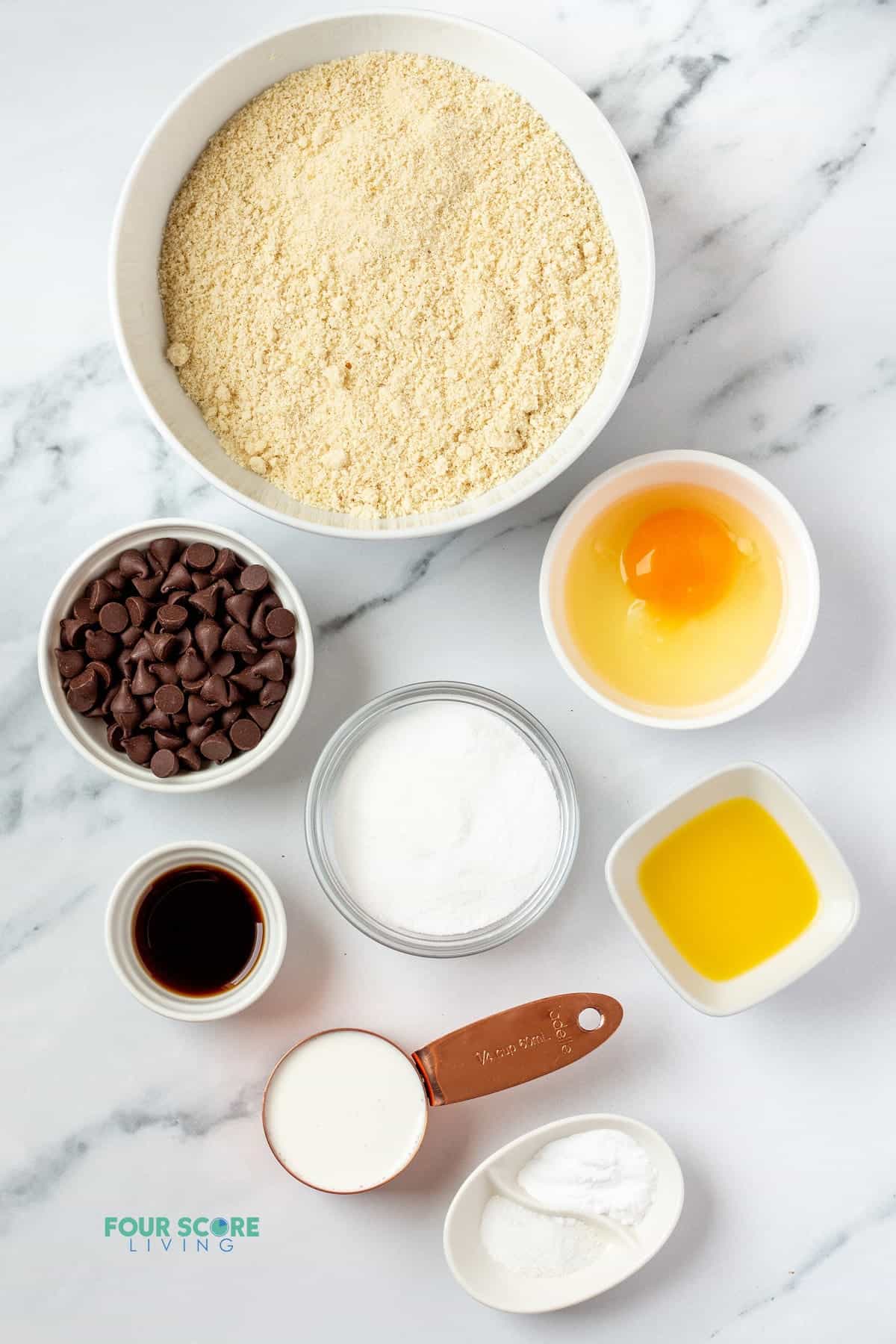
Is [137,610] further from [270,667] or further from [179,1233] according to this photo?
[179,1233]

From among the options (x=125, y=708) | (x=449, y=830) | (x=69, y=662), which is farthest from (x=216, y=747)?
(x=449, y=830)

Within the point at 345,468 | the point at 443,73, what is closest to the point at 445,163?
the point at 443,73

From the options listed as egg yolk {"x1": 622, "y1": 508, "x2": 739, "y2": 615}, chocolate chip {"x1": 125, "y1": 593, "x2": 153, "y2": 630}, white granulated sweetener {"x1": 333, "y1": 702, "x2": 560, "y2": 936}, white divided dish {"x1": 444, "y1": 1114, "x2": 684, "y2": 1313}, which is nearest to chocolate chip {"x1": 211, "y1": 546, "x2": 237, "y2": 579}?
chocolate chip {"x1": 125, "y1": 593, "x2": 153, "y2": 630}

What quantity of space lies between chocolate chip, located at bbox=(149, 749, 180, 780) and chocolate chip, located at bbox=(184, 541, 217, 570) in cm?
26

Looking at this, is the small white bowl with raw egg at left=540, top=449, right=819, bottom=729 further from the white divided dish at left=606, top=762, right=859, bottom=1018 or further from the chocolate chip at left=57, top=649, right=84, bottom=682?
the chocolate chip at left=57, top=649, right=84, bottom=682

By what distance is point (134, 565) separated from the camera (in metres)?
1.40

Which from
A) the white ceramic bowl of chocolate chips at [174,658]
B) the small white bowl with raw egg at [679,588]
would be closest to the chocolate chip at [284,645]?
the white ceramic bowl of chocolate chips at [174,658]

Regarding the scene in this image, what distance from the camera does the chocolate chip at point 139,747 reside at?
139 cm

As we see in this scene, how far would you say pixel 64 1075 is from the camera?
4.99 feet

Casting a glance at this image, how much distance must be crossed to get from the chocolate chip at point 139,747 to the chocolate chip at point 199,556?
0.25m

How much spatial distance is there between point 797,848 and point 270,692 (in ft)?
2.61

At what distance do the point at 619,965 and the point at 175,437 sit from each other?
100cm

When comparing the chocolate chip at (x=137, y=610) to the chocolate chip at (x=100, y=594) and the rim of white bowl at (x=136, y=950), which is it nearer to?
the chocolate chip at (x=100, y=594)

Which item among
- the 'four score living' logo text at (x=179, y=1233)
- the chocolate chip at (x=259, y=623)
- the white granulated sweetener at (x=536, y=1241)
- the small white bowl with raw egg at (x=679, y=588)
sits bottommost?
the 'four score living' logo text at (x=179, y=1233)
